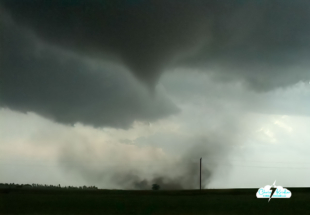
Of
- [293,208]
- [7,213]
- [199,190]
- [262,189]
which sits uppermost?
[199,190]

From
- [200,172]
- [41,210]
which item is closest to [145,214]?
[41,210]

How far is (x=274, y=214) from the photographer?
33.8m

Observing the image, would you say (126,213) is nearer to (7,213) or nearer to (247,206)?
(7,213)

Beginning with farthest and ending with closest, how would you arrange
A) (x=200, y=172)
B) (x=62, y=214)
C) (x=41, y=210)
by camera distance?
1. (x=200, y=172)
2. (x=41, y=210)
3. (x=62, y=214)

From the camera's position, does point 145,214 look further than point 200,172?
No

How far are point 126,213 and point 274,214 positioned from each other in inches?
612

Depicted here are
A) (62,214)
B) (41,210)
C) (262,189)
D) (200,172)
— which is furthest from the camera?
(200,172)

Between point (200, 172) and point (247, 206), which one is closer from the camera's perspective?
point (247, 206)

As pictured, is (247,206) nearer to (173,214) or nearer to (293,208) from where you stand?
(293,208)

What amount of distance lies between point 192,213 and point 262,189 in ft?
44.2

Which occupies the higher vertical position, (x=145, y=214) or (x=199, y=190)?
(x=199, y=190)

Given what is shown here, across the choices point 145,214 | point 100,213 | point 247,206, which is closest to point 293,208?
point 247,206

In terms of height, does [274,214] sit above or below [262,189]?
below

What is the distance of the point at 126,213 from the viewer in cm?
3409
